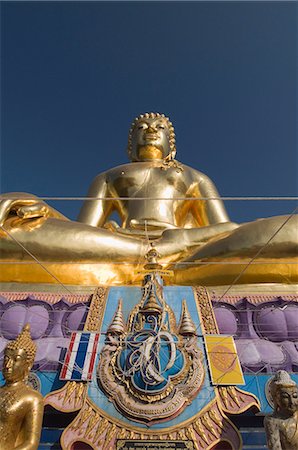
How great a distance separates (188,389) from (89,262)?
1578 millimetres

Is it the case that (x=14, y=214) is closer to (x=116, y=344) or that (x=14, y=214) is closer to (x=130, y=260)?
(x=130, y=260)

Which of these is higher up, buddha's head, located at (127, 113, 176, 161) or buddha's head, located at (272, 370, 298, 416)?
buddha's head, located at (127, 113, 176, 161)

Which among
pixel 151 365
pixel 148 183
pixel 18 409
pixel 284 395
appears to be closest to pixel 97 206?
pixel 148 183

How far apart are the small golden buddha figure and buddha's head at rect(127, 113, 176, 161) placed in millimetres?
3701

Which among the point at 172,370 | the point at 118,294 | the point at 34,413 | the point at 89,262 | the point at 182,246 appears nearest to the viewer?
the point at 34,413

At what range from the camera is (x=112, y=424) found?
1964 mm

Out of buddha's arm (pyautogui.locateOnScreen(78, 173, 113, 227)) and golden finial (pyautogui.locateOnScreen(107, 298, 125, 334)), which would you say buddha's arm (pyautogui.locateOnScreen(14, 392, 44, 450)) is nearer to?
golden finial (pyautogui.locateOnScreen(107, 298, 125, 334))

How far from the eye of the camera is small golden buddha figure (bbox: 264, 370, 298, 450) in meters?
1.63

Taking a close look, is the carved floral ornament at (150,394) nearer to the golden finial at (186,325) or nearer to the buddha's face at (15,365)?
the golden finial at (186,325)

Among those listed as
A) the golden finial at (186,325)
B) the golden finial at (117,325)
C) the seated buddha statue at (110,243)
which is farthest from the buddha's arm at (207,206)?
the golden finial at (117,325)

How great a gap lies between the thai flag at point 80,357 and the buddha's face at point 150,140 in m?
3.24

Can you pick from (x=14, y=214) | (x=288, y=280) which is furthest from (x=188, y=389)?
(x=14, y=214)

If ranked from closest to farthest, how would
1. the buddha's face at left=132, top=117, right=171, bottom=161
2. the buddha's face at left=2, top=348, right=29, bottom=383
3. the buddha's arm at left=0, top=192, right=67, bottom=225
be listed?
the buddha's face at left=2, top=348, right=29, bottom=383 < the buddha's arm at left=0, top=192, right=67, bottom=225 < the buddha's face at left=132, top=117, right=171, bottom=161

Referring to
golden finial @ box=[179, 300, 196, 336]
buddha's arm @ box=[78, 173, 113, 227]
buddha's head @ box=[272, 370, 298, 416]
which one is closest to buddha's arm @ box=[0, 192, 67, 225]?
buddha's arm @ box=[78, 173, 113, 227]
